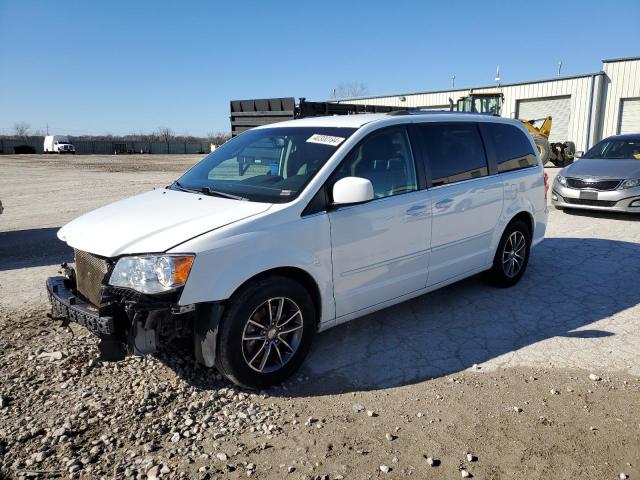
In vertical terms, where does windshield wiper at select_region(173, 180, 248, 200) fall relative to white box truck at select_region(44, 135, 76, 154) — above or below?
below

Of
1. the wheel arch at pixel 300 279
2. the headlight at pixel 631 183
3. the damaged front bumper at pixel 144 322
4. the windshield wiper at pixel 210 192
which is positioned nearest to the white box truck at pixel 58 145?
the headlight at pixel 631 183

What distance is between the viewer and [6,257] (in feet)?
→ 23.8

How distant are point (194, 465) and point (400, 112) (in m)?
3.23

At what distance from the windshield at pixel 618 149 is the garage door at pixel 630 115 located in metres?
18.0

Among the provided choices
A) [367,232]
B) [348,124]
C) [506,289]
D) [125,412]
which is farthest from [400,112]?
[125,412]

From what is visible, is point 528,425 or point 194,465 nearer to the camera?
point 194,465

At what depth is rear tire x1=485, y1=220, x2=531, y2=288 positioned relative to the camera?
17.9 ft

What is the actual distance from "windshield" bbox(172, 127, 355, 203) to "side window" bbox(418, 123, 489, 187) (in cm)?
91

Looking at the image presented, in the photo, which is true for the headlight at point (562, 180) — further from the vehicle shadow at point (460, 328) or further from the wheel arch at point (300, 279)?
the wheel arch at point (300, 279)

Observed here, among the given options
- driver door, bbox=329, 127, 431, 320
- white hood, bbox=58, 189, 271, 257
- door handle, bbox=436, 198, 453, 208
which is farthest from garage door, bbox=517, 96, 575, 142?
white hood, bbox=58, 189, 271, 257

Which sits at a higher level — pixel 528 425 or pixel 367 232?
pixel 367 232

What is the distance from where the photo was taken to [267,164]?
14.0 feet

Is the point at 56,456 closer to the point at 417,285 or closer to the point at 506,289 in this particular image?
the point at 417,285

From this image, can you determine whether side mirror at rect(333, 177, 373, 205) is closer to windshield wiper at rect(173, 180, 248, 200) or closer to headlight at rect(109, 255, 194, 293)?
windshield wiper at rect(173, 180, 248, 200)
